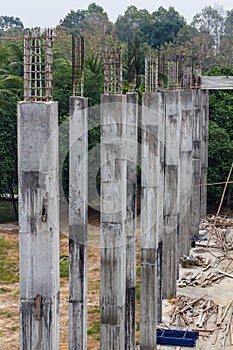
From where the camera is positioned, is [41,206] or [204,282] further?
[204,282]

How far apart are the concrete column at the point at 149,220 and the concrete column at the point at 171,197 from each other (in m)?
2.52

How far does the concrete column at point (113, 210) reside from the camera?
982cm

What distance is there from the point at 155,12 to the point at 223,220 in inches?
1680

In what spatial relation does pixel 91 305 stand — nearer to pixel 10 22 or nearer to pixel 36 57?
pixel 36 57

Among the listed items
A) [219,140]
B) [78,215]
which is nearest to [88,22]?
[219,140]

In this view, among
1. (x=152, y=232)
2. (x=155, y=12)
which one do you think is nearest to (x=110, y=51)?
(x=152, y=232)

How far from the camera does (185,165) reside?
58.3 ft

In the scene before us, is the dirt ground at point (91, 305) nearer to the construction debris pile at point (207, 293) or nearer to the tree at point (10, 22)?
the construction debris pile at point (207, 293)

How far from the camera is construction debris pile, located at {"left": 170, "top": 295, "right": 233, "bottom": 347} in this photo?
537 inches

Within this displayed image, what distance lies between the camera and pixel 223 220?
24703 millimetres

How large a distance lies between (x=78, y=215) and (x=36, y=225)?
2.84 meters

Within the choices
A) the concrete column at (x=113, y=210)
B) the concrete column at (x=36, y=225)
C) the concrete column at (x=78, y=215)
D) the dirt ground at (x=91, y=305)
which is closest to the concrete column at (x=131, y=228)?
the concrete column at (x=113, y=210)

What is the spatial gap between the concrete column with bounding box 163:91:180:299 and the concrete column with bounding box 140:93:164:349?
252 centimetres

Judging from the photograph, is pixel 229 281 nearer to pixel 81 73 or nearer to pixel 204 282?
pixel 204 282
